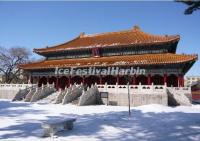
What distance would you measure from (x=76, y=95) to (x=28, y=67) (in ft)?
37.1

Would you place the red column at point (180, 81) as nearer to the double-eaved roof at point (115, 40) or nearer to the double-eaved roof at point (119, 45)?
the double-eaved roof at point (119, 45)

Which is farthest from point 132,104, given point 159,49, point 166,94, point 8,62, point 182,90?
point 8,62

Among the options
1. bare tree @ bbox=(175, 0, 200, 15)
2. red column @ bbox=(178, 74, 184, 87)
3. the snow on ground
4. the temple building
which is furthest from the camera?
the temple building

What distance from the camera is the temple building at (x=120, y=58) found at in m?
28.6

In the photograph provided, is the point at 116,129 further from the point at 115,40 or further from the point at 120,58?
the point at 115,40

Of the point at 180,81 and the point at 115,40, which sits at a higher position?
the point at 115,40

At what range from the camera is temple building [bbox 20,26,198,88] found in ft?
93.8

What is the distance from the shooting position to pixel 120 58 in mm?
32594

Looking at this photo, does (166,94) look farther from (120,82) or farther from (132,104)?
(120,82)

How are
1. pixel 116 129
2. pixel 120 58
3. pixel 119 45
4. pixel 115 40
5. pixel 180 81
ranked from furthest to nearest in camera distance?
pixel 115 40 → pixel 119 45 → pixel 120 58 → pixel 180 81 → pixel 116 129

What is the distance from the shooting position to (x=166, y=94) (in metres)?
24.3

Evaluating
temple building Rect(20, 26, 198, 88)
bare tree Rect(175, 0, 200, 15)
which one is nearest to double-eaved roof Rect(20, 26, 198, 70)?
temple building Rect(20, 26, 198, 88)

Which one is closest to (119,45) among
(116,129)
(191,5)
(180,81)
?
(180,81)

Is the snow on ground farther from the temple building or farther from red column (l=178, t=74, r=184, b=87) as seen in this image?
the temple building
